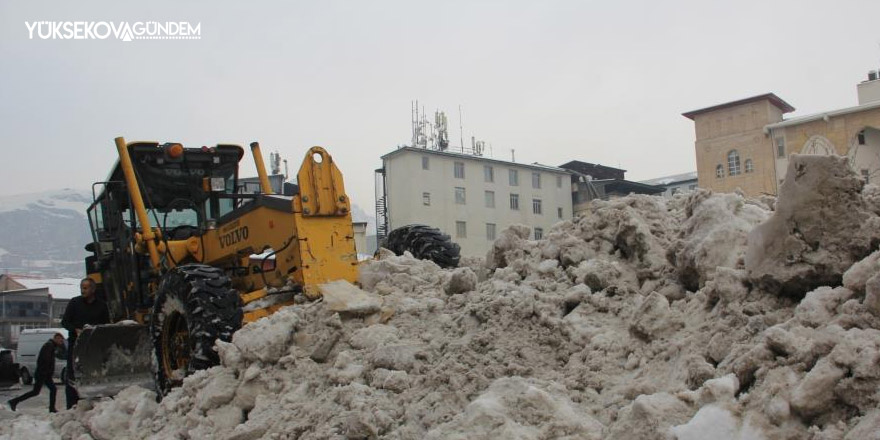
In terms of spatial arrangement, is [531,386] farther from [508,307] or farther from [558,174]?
[558,174]

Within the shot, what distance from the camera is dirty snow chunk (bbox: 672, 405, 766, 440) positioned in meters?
3.03

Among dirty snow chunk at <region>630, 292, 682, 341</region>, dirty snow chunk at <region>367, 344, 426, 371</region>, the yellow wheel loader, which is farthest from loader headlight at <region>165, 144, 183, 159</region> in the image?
dirty snow chunk at <region>630, 292, 682, 341</region>

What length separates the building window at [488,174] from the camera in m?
44.5

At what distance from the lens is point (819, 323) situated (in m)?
3.47

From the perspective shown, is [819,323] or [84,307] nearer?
[819,323]

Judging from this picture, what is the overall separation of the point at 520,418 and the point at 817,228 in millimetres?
1891

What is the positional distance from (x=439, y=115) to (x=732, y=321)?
41.0 m

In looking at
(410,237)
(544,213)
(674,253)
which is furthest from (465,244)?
(674,253)

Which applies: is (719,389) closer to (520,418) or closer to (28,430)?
(520,418)

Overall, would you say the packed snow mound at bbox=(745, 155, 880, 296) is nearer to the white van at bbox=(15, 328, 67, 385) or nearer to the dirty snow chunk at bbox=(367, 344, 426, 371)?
the dirty snow chunk at bbox=(367, 344, 426, 371)

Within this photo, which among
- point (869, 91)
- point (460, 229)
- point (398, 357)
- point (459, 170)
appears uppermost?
point (869, 91)

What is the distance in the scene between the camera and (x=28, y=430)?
6.39 meters

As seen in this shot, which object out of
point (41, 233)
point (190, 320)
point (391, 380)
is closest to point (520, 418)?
point (391, 380)

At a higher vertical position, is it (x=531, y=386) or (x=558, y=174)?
(x=558, y=174)
